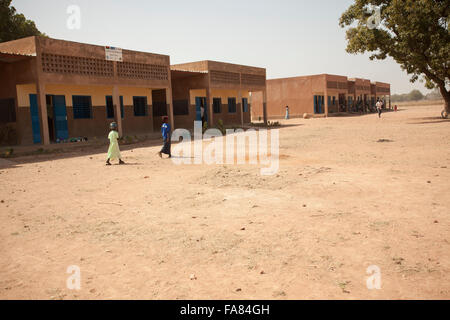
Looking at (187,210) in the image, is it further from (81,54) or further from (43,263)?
(81,54)

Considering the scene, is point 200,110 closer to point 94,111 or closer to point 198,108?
point 198,108

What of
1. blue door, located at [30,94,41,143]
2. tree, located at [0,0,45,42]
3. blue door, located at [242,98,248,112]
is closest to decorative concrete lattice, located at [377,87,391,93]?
blue door, located at [242,98,248,112]

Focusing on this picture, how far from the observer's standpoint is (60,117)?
17.5 metres

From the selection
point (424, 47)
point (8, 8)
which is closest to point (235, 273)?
point (424, 47)

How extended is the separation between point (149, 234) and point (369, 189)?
13.3 ft

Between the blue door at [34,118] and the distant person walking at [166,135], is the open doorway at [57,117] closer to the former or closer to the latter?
the blue door at [34,118]

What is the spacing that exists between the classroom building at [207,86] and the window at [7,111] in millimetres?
8734

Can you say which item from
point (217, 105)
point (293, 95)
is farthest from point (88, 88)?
point (293, 95)

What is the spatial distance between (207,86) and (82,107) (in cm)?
825

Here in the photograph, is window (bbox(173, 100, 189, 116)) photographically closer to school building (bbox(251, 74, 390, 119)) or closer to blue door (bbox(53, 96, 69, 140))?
blue door (bbox(53, 96, 69, 140))

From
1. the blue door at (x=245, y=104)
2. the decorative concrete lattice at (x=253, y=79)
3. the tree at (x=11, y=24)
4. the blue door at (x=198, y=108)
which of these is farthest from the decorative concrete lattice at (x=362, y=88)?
the tree at (x=11, y=24)

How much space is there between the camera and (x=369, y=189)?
262 inches

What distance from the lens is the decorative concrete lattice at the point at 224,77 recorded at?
24562 millimetres

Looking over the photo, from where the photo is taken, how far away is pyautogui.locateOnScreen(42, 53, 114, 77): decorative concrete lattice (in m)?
14.8
